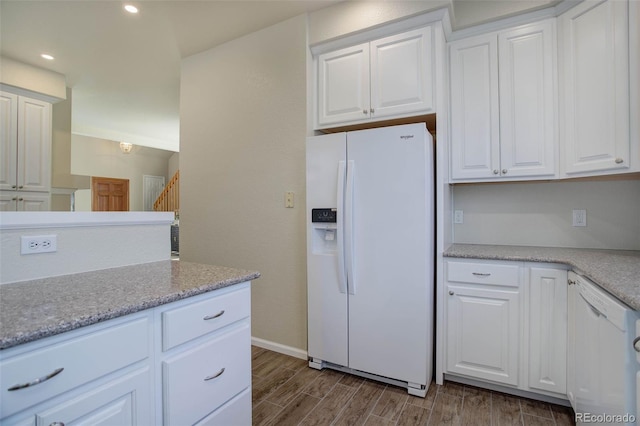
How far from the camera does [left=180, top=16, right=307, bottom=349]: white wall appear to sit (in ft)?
8.43

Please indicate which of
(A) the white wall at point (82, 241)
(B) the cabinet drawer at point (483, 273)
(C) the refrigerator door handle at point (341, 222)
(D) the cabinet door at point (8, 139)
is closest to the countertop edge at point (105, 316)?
(A) the white wall at point (82, 241)

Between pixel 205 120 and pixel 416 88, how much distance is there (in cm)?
200

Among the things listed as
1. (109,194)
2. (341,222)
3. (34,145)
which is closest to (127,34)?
(34,145)

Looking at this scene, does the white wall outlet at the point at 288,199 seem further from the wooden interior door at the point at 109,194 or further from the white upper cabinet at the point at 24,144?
the wooden interior door at the point at 109,194

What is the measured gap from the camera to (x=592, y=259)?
5.75 feet

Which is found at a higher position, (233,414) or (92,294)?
(92,294)

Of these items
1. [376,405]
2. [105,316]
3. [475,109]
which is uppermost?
[475,109]

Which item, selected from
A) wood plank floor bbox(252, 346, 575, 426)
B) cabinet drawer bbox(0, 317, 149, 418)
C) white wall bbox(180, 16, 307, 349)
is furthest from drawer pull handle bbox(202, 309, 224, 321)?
white wall bbox(180, 16, 307, 349)

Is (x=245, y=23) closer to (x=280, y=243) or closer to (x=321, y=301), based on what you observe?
(x=280, y=243)

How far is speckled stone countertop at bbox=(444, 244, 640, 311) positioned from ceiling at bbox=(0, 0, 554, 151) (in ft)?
5.18

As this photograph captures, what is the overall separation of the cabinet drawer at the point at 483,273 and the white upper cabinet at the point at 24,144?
15.3 feet

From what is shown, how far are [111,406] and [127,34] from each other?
321cm

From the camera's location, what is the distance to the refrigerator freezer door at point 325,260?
2221mm

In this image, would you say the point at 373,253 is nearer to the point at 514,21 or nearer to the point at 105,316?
the point at 105,316
